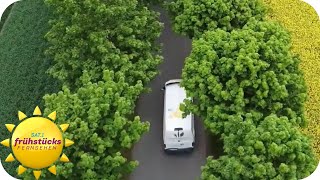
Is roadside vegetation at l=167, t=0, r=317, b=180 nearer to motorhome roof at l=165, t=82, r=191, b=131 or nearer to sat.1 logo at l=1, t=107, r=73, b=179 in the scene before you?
motorhome roof at l=165, t=82, r=191, b=131

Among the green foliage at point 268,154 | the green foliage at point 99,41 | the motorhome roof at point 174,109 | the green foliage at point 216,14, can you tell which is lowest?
the green foliage at point 268,154

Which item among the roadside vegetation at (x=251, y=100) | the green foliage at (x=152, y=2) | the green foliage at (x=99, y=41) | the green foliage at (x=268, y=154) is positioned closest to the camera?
the green foliage at (x=268, y=154)

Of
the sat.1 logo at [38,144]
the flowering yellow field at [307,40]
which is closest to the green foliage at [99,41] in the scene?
the sat.1 logo at [38,144]

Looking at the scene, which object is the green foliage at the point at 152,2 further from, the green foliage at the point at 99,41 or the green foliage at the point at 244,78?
the green foliage at the point at 244,78

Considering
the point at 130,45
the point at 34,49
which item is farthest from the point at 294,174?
the point at 34,49

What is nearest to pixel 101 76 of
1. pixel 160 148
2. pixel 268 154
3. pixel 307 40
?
pixel 160 148

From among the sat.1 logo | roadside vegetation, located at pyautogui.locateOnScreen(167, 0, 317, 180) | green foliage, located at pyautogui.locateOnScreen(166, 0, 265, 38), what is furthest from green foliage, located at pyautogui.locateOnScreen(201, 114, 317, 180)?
green foliage, located at pyautogui.locateOnScreen(166, 0, 265, 38)

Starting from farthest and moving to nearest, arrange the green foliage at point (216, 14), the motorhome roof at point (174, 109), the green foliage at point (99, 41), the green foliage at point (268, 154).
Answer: the motorhome roof at point (174, 109)
the green foliage at point (216, 14)
the green foliage at point (99, 41)
the green foliage at point (268, 154)
